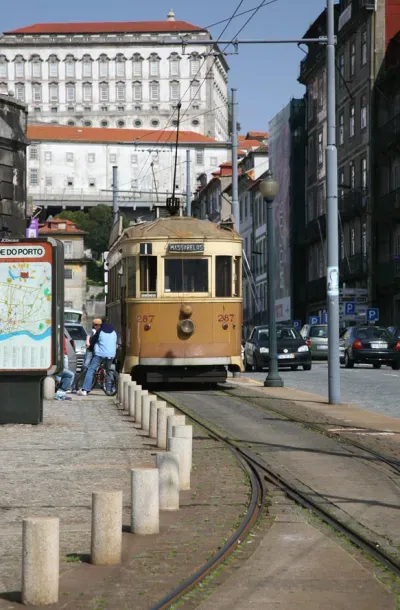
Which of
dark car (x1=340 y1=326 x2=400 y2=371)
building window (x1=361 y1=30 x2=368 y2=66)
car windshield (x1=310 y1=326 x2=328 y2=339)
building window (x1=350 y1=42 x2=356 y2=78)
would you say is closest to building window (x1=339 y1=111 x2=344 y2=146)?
building window (x1=350 y1=42 x2=356 y2=78)

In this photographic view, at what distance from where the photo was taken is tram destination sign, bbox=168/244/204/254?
27922mm

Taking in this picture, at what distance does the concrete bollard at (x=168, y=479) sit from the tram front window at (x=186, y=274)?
58.3 ft

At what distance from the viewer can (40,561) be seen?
677cm

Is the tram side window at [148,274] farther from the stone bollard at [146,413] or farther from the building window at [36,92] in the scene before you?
the building window at [36,92]

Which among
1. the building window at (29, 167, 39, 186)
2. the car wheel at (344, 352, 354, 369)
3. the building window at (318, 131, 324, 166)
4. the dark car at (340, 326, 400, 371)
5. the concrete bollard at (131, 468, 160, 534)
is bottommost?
the concrete bollard at (131, 468, 160, 534)

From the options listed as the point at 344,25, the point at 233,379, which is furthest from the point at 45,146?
the point at 233,379

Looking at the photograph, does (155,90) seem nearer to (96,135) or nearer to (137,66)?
(137,66)

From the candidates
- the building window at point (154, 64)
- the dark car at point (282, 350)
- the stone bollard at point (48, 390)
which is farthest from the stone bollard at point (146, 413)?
the building window at point (154, 64)

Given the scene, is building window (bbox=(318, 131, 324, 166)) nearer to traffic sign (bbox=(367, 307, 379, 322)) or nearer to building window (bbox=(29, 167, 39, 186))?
traffic sign (bbox=(367, 307, 379, 322))

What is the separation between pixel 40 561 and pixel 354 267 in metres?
64.2

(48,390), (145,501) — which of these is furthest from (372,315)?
(145,501)

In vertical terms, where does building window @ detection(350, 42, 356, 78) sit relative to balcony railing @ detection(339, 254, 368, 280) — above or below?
above

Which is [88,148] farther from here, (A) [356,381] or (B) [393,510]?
(B) [393,510]

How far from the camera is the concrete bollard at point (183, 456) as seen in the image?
1171 centimetres
